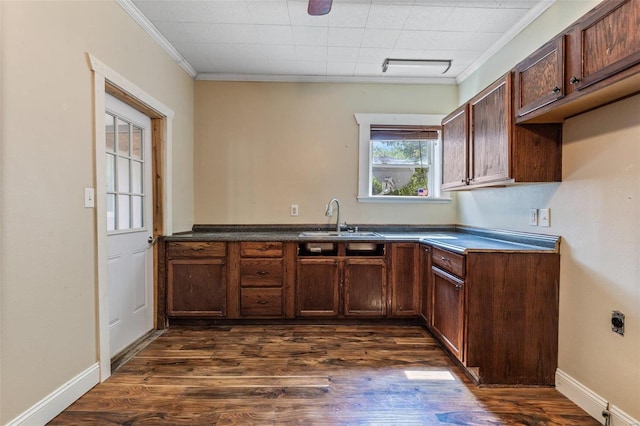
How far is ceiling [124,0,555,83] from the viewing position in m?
2.25

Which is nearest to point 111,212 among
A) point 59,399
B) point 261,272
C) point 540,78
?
point 59,399

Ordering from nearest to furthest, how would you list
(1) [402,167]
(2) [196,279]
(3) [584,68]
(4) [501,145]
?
(3) [584,68] < (4) [501,145] < (2) [196,279] < (1) [402,167]

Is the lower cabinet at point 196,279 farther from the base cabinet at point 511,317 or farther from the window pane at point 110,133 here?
the base cabinet at point 511,317

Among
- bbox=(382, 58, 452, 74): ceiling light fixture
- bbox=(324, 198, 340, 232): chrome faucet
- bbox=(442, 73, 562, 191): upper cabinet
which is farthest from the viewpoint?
bbox=(324, 198, 340, 232): chrome faucet

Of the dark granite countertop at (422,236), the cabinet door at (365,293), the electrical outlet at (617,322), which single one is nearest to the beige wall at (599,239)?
the electrical outlet at (617,322)

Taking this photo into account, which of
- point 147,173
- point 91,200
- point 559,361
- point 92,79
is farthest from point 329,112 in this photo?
point 559,361

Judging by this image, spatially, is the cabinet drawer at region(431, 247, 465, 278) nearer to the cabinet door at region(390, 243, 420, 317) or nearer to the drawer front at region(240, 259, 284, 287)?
the cabinet door at region(390, 243, 420, 317)

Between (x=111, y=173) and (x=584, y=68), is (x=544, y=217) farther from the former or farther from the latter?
(x=111, y=173)

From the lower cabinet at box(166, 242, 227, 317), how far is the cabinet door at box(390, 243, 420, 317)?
1.61 meters

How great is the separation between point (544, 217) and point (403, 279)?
1282mm

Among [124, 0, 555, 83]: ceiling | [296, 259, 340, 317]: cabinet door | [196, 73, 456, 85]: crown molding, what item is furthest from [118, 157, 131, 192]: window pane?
[296, 259, 340, 317]: cabinet door

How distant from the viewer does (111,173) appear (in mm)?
2281

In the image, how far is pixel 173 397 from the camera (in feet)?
6.06

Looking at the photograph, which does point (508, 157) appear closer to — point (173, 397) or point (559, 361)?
point (559, 361)
